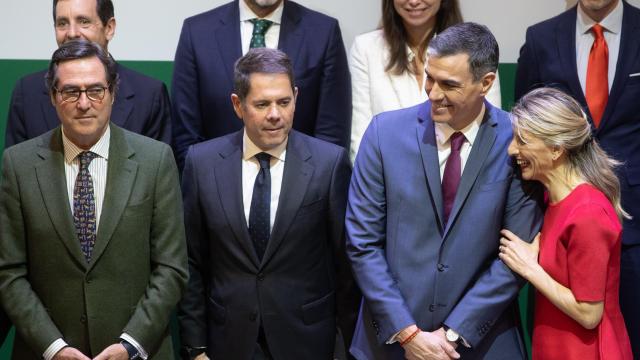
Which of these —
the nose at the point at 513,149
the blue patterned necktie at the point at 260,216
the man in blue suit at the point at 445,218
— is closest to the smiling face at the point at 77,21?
the blue patterned necktie at the point at 260,216

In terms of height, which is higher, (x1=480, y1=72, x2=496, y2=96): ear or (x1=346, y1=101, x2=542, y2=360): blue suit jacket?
(x1=480, y1=72, x2=496, y2=96): ear

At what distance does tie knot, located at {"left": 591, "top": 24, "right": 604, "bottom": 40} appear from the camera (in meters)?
3.73

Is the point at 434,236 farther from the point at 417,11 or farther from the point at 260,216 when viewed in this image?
the point at 417,11

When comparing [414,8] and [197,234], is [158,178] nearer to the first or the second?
[197,234]

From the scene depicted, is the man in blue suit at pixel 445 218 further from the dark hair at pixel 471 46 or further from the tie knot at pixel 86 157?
the tie knot at pixel 86 157

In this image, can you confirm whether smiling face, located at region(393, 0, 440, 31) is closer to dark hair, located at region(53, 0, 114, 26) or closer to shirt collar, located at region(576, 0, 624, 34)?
shirt collar, located at region(576, 0, 624, 34)

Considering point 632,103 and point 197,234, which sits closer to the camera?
point 197,234

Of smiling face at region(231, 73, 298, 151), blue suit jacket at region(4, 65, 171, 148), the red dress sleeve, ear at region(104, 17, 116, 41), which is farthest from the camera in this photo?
ear at region(104, 17, 116, 41)

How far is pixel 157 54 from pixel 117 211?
1594 mm

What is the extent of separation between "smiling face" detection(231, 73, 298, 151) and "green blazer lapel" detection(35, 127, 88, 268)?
64 centimetres

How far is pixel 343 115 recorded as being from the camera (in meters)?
3.75

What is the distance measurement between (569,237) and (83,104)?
1585 mm

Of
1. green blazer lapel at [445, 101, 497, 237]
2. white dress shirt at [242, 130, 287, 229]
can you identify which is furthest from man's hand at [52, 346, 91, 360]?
green blazer lapel at [445, 101, 497, 237]

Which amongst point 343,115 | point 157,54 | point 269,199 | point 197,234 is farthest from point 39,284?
point 157,54
